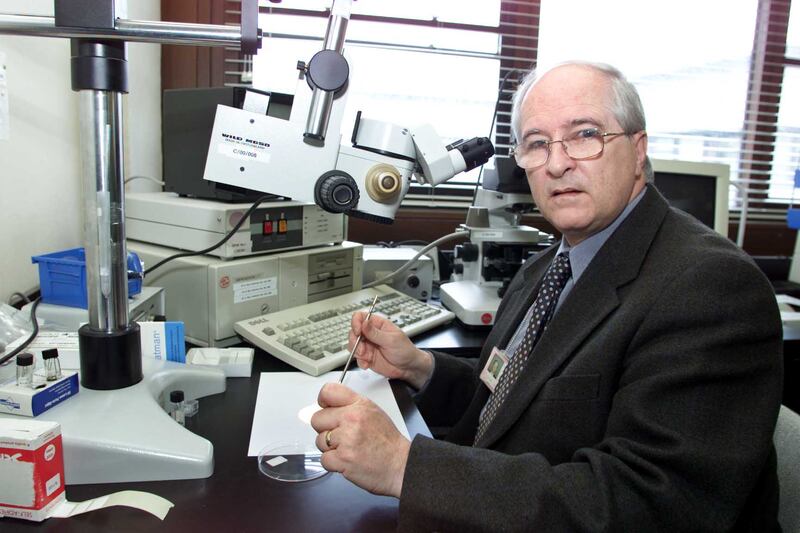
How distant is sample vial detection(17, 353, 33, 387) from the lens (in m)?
0.76

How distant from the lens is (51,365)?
790 mm

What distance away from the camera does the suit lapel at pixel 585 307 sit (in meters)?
0.83

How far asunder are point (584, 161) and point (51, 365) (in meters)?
0.85

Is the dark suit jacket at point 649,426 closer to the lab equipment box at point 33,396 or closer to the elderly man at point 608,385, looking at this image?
the elderly man at point 608,385

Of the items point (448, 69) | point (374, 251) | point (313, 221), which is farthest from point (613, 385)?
point (448, 69)

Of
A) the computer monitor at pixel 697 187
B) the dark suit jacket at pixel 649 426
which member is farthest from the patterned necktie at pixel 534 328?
the computer monitor at pixel 697 187

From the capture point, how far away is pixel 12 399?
75cm

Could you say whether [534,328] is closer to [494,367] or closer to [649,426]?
[494,367]

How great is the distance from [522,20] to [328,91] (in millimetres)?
1707

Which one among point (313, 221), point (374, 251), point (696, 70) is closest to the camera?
point (313, 221)

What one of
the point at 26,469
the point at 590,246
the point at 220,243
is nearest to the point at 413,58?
the point at 220,243

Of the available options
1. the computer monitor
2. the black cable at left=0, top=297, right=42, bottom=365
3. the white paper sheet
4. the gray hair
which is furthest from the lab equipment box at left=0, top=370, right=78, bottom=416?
the computer monitor

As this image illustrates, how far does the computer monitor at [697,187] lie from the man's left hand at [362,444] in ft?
4.64

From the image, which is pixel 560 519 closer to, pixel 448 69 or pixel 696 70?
pixel 448 69
